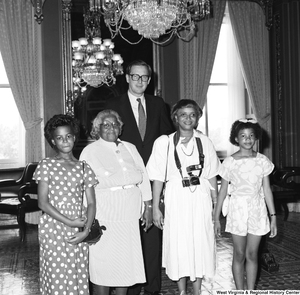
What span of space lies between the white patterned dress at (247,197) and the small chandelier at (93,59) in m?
4.65

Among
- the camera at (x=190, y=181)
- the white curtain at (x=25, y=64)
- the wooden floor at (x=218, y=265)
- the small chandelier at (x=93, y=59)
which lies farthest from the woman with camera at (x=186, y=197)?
the white curtain at (x=25, y=64)

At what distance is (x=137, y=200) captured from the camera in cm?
315

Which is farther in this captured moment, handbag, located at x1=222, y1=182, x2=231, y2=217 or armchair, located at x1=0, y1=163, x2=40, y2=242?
armchair, located at x1=0, y1=163, x2=40, y2=242

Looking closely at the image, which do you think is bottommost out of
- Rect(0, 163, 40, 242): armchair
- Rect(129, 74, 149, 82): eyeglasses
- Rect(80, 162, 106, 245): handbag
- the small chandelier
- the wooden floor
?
the wooden floor

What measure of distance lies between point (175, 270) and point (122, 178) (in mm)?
802

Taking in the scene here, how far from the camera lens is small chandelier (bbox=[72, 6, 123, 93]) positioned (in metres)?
7.57

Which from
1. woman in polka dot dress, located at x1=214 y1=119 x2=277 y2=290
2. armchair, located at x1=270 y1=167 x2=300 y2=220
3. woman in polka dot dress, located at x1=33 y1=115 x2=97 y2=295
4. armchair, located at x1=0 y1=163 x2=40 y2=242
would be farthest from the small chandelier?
woman in polka dot dress, located at x1=33 y1=115 x2=97 y2=295

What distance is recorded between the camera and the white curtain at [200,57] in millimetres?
8523

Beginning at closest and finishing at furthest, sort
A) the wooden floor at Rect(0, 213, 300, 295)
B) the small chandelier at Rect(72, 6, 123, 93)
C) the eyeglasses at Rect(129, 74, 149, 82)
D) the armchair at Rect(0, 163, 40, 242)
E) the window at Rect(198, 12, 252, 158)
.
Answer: the eyeglasses at Rect(129, 74, 149, 82)
the wooden floor at Rect(0, 213, 300, 295)
the armchair at Rect(0, 163, 40, 242)
the small chandelier at Rect(72, 6, 123, 93)
the window at Rect(198, 12, 252, 158)

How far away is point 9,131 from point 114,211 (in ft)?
19.1

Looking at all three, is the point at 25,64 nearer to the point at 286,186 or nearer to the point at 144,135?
the point at 144,135

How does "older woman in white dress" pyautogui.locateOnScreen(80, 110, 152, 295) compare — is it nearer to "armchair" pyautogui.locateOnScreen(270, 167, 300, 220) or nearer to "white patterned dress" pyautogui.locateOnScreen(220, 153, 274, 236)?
"white patterned dress" pyautogui.locateOnScreen(220, 153, 274, 236)

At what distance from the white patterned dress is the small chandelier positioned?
4647 mm

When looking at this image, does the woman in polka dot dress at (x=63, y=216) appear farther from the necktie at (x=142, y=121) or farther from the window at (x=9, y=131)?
the window at (x=9, y=131)
